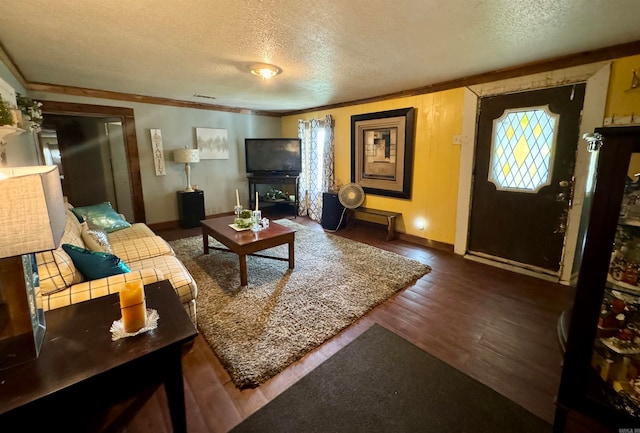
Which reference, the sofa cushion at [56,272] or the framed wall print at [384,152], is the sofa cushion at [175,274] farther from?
the framed wall print at [384,152]

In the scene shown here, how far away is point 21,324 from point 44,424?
343 mm

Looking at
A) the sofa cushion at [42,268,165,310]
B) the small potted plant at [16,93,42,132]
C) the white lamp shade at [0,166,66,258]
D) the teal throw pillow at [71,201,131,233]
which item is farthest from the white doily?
the small potted plant at [16,93,42,132]

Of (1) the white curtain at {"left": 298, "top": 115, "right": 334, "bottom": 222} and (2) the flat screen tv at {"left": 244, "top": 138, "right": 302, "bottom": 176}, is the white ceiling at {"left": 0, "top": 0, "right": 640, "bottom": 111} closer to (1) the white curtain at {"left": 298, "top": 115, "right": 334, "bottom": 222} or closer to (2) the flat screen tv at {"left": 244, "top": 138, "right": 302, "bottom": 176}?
(1) the white curtain at {"left": 298, "top": 115, "right": 334, "bottom": 222}

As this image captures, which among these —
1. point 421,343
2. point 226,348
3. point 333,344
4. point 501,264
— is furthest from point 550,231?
point 226,348

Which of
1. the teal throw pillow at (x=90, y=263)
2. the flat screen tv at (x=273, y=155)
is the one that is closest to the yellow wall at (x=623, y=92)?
the teal throw pillow at (x=90, y=263)

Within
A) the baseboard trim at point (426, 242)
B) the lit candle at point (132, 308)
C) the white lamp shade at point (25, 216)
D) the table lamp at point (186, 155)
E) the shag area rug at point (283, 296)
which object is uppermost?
the table lamp at point (186, 155)

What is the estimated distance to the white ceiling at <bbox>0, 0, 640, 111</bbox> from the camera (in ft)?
5.80

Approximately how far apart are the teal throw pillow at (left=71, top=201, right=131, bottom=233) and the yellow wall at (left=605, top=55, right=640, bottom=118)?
5096 mm

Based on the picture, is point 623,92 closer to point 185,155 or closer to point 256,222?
point 256,222

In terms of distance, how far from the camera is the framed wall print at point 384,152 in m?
4.16

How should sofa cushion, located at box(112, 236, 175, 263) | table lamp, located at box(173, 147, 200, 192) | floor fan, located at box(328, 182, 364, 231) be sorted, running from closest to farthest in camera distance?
sofa cushion, located at box(112, 236, 175, 263) → floor fan, located at box(328, 182, 364, 231) → table lamp, located at box(173, 147, 200, 192)

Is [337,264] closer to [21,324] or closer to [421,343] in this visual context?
[421,343]

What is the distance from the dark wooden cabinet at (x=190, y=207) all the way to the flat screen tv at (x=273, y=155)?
4.07ft

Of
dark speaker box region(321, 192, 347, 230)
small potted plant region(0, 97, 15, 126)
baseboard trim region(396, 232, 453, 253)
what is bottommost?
baseboard trim region(396, 232, 453, 253)
